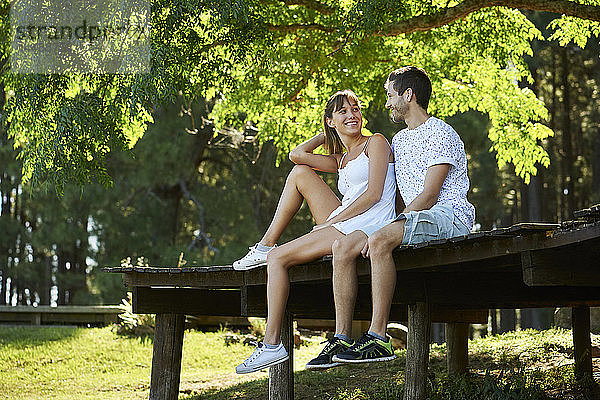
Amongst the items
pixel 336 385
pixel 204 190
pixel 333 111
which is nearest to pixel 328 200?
pixel 333 111

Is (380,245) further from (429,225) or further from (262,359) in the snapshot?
(262,359)

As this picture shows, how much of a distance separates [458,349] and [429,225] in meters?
3.06

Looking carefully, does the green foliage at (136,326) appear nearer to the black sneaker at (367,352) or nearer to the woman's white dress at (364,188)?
the woman's white dress at (364,188)

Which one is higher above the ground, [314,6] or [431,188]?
[314,6]

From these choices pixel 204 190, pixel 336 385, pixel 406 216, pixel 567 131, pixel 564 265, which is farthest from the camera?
pixel 204 190

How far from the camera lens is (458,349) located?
7.04 m

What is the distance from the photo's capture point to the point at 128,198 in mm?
21266

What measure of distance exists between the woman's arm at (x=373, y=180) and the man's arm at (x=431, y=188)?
0.28 meters

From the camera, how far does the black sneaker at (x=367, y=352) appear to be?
12.9 ft

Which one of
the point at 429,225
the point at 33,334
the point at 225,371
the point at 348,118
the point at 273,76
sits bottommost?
the point at 225,371

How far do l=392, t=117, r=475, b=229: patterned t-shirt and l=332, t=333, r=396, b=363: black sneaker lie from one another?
3.29 feet

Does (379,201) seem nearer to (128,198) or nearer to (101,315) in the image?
(101,315)

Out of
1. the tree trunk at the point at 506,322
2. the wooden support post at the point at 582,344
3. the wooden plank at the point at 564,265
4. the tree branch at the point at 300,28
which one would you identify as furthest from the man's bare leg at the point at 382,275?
the tree trunk at the point at 506,322

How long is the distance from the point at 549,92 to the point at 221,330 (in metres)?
12.6
